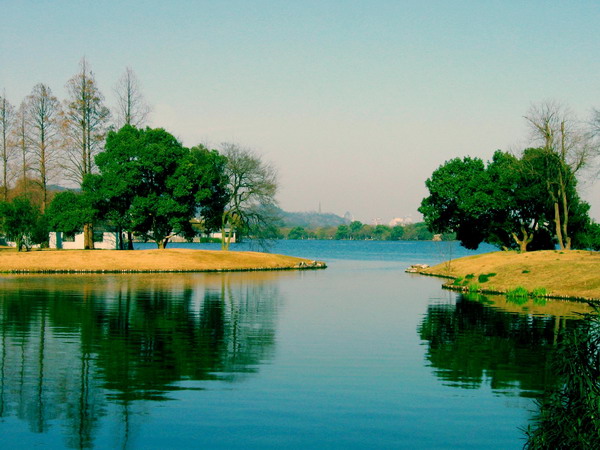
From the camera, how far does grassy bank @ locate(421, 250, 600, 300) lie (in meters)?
39.0

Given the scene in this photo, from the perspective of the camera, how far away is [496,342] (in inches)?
893

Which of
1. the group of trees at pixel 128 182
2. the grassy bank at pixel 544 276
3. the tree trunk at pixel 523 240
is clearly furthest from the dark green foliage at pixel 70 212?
the tree trunk at pixel 523 240

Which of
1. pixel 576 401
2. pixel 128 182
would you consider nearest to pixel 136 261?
pixel 128 182

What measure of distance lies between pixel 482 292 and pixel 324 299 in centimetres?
1237

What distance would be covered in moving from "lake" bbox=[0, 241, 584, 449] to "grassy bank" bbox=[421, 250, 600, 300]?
16.5 feet

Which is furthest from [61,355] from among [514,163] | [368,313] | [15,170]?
[15,170]

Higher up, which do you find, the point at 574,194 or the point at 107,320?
the point at 574,194

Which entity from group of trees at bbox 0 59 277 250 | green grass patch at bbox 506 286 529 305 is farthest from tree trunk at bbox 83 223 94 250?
green grass patch at bbox 506 286 529 305

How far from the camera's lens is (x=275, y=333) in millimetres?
24281

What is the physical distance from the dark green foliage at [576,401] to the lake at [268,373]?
3126mm

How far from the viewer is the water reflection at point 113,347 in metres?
13.9

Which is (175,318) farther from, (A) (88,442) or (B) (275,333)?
(A) (88,442)

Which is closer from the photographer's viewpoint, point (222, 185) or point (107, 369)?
point (107, 369)

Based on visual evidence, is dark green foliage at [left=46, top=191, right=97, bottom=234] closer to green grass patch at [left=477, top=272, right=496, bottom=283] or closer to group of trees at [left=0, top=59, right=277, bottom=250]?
group of trees at [left=0, top=59, right=277, bottom=250]
